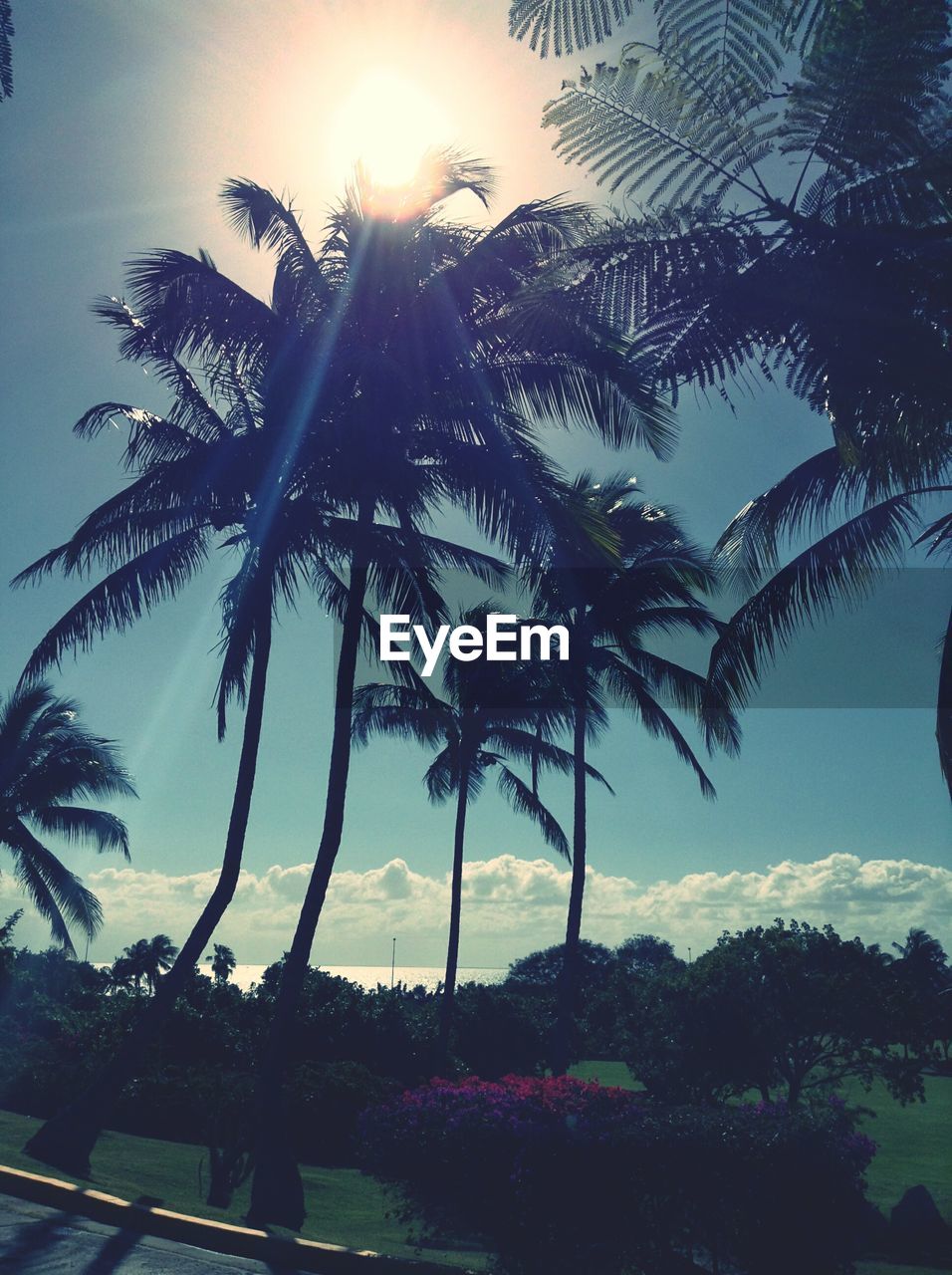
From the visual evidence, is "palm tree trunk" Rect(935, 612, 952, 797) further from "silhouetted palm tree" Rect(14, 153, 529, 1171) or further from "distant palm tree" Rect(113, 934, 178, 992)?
"distant palm tree" Rect(113, 934, 178, 992)

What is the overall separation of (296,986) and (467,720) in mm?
14565

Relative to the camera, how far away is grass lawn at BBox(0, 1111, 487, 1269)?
1133 centimetres

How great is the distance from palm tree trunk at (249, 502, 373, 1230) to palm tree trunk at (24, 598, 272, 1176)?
1744mm

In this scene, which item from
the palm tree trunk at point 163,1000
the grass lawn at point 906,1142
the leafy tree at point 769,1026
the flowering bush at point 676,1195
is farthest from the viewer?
the grass lawn at point 906,1142

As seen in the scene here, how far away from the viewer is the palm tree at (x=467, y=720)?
2617 cm

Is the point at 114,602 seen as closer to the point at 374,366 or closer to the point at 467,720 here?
Answer: the point at 374,366

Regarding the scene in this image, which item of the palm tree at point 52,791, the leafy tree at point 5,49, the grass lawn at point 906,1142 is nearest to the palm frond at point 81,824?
the palm tree at point 52,791

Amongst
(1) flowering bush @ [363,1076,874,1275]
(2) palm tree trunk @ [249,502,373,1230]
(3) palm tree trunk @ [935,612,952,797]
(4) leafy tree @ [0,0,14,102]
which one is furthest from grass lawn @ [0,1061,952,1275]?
(4) leafy tree @ [0,0,14,102]

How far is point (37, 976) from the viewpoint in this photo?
65.0 m

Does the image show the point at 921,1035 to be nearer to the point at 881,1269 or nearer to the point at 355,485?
the point at 881,1269

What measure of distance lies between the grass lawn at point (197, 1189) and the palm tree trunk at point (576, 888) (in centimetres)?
490

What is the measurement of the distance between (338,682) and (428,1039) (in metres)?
16.8

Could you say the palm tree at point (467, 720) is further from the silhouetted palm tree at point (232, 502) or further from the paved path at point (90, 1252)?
the paved path at point (90, 1252)

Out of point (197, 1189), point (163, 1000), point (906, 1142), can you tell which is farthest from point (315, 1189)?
point (906, 1142)
